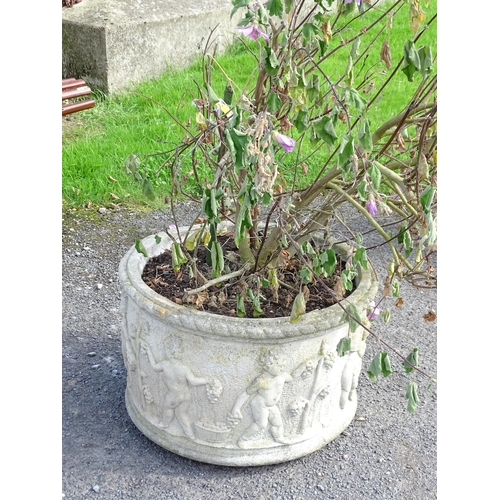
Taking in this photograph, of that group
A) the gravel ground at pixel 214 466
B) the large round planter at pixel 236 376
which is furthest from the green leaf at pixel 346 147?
the gravel ground at pixel 214 466

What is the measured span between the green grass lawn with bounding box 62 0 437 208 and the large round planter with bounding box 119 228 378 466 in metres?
1.50

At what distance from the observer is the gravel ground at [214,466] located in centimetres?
226

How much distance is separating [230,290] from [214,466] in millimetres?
588

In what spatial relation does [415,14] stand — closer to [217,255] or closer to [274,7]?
[274,7]

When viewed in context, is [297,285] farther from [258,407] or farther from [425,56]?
[425,56]

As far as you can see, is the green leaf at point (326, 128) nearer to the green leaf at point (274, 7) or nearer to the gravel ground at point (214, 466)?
the green leaf at point (274, 7)

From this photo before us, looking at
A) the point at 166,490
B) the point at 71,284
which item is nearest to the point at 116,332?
the point at 71,284

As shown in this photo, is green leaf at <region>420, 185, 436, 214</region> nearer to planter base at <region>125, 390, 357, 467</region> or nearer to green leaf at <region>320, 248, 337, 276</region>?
green leaf at <region>320, 248, 337, 276</region>

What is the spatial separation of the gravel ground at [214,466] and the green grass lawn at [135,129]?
41.7 inches

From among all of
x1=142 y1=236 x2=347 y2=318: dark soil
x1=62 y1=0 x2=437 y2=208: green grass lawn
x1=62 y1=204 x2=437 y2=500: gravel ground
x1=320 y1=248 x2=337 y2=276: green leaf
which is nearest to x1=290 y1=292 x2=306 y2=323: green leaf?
x1=320 y1=248 x2=337 y2=276: green leaf

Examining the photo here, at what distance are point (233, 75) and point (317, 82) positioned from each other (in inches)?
146

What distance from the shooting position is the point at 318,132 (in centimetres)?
156

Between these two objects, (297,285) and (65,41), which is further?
(65,41)

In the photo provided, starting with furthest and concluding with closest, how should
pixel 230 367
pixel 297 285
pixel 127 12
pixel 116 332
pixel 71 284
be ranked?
pixel 127 12
pixel 71 284
pixel 116 332
pixel 297 285
pixel 230 367
